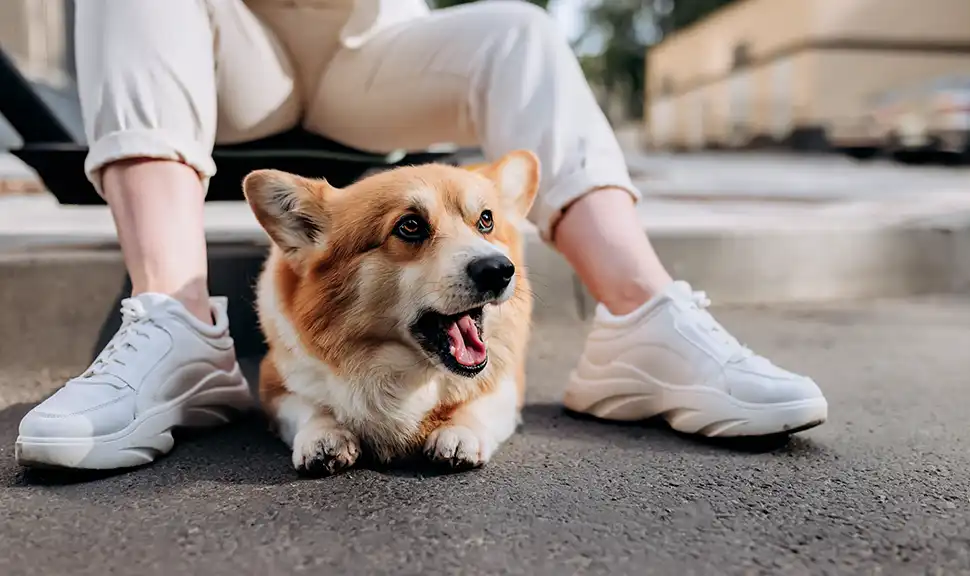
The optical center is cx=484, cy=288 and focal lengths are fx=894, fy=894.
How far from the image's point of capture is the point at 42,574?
3.10 ft

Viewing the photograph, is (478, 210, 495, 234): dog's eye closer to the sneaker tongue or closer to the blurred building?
the sneaker tongue

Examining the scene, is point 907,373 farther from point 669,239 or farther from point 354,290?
point 354,290

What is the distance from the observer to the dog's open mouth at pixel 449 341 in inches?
52.5

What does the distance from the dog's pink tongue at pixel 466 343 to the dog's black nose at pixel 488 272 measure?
11cm

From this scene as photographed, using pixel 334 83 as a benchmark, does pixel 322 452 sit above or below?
below

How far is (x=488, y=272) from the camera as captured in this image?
1256 millimetres

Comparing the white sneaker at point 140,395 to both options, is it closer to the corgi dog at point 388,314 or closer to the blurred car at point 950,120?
the corgi dog at point 388,314

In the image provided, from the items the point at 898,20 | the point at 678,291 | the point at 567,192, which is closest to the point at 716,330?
the point at 678,291

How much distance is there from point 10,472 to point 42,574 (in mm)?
392

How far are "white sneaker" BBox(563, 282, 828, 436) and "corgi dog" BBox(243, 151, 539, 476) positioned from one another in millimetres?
247

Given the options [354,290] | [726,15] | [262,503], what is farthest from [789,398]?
[726,15]

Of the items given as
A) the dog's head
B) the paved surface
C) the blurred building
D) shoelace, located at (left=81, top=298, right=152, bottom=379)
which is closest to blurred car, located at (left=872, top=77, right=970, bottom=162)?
the blurred building

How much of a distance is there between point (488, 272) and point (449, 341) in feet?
0.47

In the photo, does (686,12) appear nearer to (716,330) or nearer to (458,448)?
(716,330)
